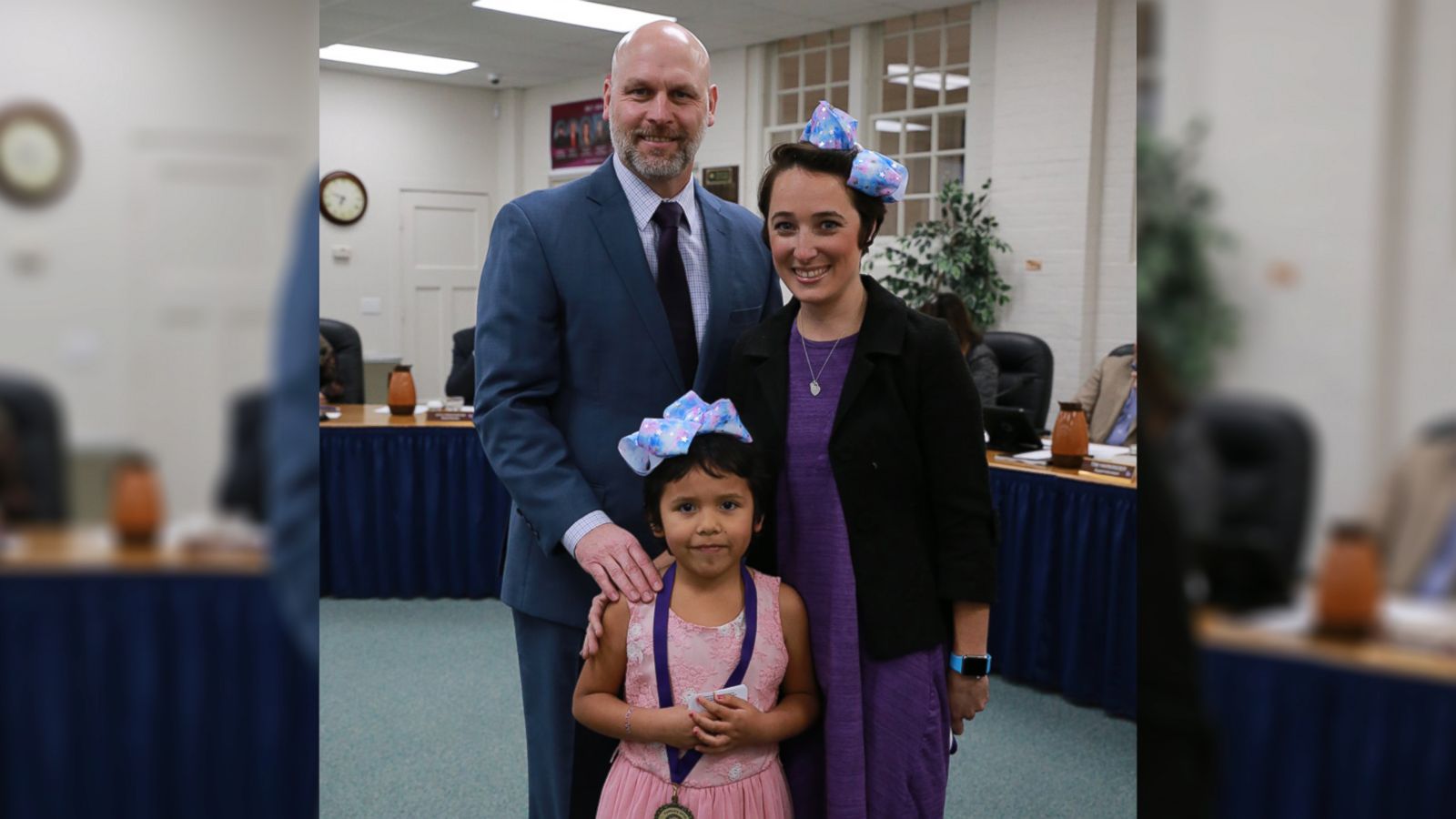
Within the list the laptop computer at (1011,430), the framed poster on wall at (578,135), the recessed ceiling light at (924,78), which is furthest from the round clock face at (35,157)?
the framed poster on wall at (578,135)

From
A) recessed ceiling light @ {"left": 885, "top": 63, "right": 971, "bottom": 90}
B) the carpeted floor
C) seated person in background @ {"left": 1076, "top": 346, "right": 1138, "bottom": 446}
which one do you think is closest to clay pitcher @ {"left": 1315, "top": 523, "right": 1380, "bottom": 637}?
the carpeted floor

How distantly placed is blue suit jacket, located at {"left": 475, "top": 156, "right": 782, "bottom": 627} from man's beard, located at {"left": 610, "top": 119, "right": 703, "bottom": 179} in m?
0.05

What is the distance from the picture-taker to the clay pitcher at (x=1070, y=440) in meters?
3.57

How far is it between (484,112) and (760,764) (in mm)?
9883

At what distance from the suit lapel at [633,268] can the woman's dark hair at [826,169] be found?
0.22 meters

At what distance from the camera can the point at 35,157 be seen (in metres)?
0.37

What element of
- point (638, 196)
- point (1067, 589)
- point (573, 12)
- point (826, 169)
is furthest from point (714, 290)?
point (573, 12)

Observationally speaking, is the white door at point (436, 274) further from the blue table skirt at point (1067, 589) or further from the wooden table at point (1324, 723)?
the wooden table at point (1324, 723)

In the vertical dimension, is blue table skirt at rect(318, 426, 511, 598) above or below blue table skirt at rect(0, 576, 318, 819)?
below

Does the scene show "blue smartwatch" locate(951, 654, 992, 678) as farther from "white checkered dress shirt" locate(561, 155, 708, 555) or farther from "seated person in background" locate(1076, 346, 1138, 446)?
"seated person in background" locate(1076, 346, 1138, 446)

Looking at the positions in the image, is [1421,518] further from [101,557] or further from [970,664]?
[970,664]

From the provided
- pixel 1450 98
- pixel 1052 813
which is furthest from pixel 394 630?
pixel 1450 98

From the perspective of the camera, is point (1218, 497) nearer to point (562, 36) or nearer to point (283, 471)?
point (283, 471)

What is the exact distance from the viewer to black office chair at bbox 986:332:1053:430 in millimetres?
4918
